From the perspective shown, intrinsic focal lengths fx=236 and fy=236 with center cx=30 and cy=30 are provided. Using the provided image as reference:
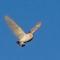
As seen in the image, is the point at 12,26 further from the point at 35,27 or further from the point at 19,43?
the point at 35,27

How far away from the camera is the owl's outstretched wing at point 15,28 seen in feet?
57.0

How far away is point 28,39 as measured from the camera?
1766 cm

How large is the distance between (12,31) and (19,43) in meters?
1.49

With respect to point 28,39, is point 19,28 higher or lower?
higher

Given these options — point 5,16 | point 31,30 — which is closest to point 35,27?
point 31,30

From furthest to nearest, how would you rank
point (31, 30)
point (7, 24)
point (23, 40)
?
point (31, 30), point (23, 40), point (7, 24)

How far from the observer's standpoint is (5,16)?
1761cm

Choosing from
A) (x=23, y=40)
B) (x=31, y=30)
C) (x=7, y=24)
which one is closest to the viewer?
(x=7, y=24)

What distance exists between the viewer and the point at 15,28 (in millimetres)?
18328

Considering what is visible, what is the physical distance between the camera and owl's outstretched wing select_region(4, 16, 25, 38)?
57.0ft

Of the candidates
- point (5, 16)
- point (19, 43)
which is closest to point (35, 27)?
point (19, 43)

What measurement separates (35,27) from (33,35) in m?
2.06

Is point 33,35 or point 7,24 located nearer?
point 7,24

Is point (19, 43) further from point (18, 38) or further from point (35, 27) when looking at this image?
point (35, 27)
